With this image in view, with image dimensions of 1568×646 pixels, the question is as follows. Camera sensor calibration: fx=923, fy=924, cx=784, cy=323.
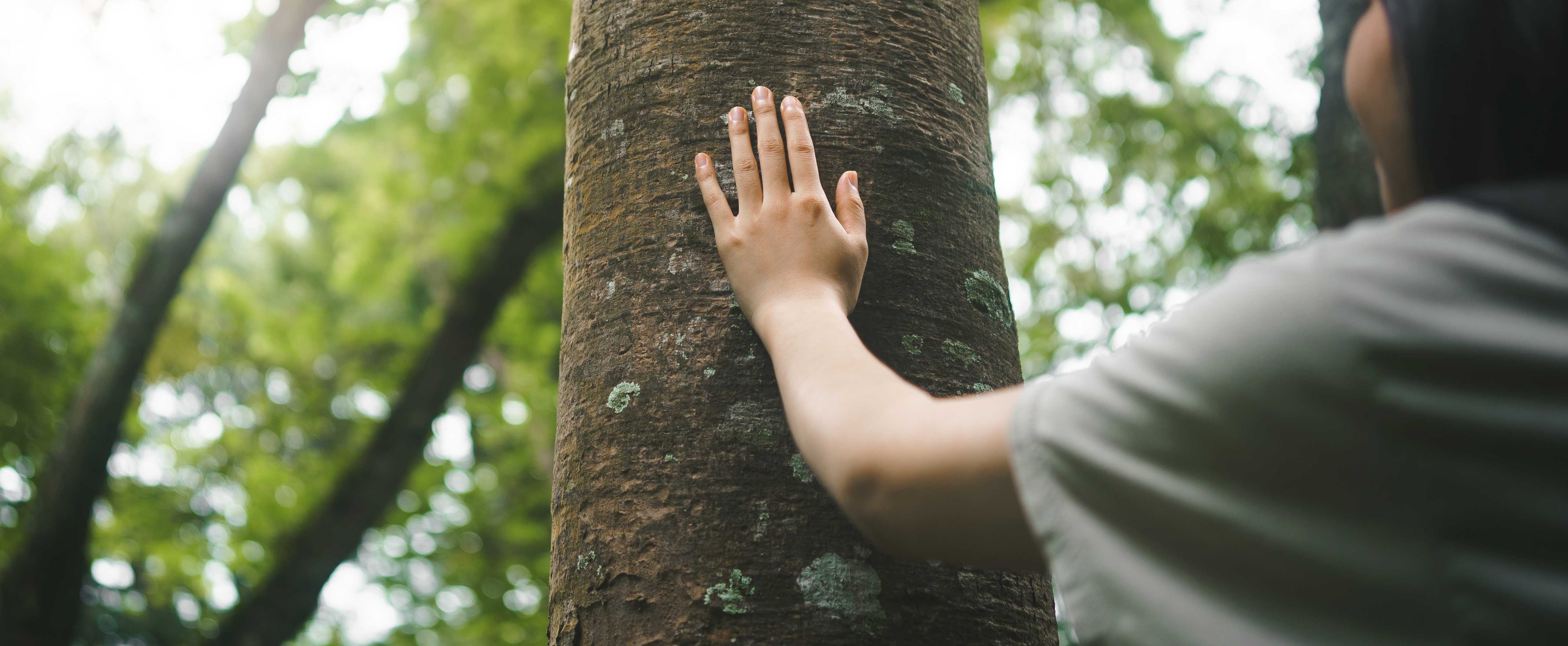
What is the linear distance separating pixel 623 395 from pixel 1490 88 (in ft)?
3.72

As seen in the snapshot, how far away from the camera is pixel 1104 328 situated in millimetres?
8898

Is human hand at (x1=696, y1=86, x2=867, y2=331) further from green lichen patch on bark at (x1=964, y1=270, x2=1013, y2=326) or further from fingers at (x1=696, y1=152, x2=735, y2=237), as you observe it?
green lichen patch on bark at (x1=964, y1=270, x2=1013, y2=326)

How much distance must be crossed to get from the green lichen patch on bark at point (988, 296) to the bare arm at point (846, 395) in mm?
262

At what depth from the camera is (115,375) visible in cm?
614

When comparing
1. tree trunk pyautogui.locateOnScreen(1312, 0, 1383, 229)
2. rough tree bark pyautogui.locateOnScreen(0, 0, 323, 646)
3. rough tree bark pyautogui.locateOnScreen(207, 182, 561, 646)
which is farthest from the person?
rough tree bark pyautogui.locateOnScreen(207, 182, 561, 646)

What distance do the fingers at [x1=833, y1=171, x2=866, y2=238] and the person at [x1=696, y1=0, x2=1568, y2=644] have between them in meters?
0.60

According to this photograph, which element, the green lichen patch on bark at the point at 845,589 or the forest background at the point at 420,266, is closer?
the green lichen patch on bark at the point at 845,589

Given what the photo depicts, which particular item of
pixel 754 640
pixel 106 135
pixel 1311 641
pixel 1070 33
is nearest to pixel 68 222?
pixel 106 135

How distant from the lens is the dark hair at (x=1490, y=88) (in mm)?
739

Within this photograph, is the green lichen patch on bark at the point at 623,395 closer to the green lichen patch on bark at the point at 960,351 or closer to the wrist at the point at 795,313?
the wrist at the point at 795,313

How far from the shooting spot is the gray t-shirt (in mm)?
669

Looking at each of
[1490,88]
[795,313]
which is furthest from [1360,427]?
[795,313]

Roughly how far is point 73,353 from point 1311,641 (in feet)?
33.1

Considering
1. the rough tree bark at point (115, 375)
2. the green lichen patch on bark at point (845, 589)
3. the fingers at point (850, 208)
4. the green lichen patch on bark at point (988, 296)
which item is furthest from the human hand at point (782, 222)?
the rough tree bark at point (115, 375)
